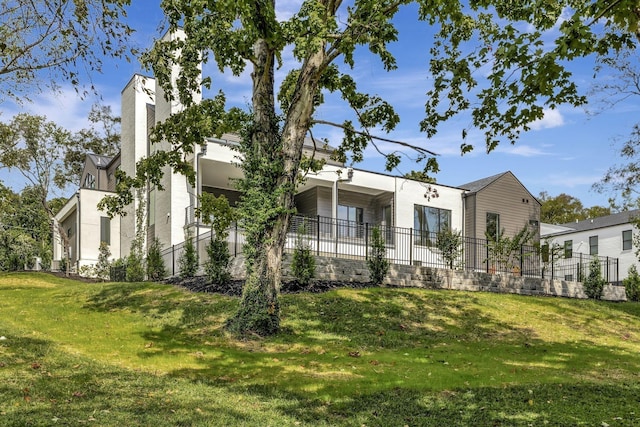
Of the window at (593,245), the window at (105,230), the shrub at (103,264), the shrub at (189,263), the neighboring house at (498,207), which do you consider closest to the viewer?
the shrub at (189,263)

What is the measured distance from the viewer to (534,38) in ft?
21.9

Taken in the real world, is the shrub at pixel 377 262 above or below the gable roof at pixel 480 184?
below

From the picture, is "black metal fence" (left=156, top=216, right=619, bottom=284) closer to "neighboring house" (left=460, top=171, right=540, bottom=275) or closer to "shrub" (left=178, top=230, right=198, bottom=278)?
"neighboring house" (left=460, top=171, right=540, bottom=275)

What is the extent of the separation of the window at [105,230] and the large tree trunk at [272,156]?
19253 millimetres

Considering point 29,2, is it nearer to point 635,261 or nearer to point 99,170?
point 99,170

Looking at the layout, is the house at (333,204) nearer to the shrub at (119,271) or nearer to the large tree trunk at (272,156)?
the shrub at (119,271)

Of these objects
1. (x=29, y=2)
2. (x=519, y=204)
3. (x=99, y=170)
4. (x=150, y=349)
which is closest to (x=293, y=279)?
(x=150, y=349)

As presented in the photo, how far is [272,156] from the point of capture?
36.8 ft

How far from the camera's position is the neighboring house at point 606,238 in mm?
34906

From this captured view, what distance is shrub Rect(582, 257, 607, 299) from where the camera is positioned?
22.1 meters

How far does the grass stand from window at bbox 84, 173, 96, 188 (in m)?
18.4

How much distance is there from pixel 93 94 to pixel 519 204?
2525 cm

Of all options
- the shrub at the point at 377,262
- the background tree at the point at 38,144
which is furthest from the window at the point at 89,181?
the shrub at the point at 377,262

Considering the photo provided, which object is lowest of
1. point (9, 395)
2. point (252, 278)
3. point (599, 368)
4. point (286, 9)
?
point (599, 368)
